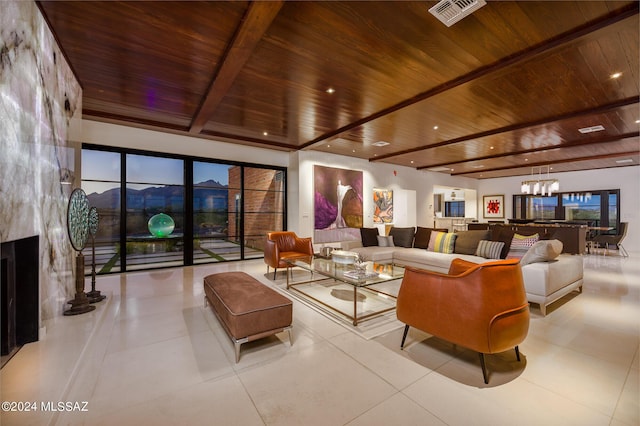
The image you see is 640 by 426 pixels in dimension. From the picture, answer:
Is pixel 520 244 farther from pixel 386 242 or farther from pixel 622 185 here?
pixel 622 185

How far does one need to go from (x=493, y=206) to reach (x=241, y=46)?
1326 centimetres

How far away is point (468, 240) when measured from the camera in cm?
514

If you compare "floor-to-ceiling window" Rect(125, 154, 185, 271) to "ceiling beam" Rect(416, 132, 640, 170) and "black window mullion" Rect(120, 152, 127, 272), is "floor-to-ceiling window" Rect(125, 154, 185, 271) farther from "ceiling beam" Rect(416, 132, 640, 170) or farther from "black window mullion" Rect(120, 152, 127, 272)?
"ceiling beam" Rect(416, 132, 640, 170)

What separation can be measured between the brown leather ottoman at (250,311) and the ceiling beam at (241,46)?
2494 millimetres

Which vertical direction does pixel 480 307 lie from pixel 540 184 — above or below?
below

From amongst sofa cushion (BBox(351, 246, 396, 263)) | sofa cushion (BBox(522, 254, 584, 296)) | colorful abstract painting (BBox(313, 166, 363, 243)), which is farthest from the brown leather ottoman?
colorful abstract painting (BBox(313, 166, 363, 243))

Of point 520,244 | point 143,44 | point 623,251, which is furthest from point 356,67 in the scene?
point 623,251

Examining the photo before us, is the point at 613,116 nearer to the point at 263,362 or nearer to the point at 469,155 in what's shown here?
the point at 469,155

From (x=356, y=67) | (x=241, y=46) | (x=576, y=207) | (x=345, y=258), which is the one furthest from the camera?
(x=576, y=207)

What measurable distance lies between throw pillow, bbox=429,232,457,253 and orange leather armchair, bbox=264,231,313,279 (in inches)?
102

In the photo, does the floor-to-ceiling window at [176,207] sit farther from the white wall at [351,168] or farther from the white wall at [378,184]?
the white wall at [378,184]

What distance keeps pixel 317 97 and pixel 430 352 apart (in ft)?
11.8

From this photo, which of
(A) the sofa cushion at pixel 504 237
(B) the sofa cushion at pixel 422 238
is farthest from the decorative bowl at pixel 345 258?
(A) the sofa cushion at pixel 504 237

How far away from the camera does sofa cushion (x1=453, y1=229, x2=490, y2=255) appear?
16.4 ft
